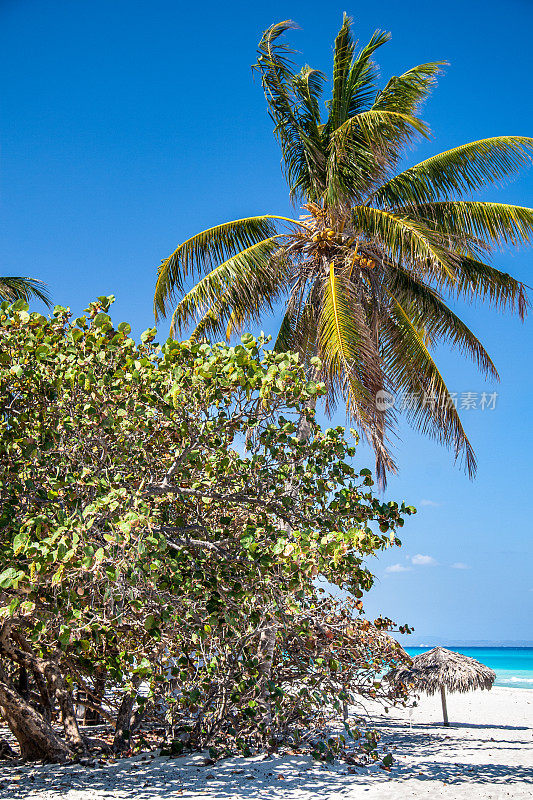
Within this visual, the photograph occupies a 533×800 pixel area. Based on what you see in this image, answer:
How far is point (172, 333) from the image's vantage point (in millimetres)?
11289

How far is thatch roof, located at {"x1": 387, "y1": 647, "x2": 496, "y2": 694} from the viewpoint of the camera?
13664mm

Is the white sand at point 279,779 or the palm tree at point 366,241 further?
the palm tree at point 366,241

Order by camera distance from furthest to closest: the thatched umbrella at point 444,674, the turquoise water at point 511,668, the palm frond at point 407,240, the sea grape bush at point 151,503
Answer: the turquoise water at point 511,668 < the thatched umbrella at point 444,674 < the palm frond at point 407,240 < the sea grape bush at point 151,503

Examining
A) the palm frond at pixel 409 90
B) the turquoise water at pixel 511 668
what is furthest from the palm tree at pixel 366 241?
the turquoise water at pixel 511 668

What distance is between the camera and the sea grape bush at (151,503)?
4.70m

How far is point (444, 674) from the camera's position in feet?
45.3

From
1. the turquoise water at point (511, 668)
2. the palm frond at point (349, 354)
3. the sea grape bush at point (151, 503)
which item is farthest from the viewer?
the turquoise water at point (511, 668)

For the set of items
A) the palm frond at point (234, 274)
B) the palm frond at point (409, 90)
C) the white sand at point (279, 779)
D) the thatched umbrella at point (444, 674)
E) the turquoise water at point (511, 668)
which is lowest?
the white sand at point (279, 779)

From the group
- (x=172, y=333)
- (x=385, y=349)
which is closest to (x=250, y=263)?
(x=172, y=333)

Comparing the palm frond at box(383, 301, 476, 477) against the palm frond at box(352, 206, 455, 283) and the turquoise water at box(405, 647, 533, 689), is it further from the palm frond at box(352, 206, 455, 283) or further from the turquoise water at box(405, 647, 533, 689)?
the turquoise water at box(405, 647, 533, 689)

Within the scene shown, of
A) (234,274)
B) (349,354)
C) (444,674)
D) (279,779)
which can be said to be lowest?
(279,779)

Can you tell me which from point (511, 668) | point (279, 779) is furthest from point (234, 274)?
point (511, 668)

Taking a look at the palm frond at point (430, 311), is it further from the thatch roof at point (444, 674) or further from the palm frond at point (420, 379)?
the thatch roof at point (444, 674)

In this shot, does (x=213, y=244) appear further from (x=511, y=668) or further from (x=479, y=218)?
(x=511, y=668)
